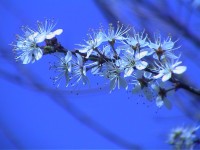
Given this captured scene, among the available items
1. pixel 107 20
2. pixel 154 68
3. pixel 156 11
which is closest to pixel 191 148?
pixel 154 68

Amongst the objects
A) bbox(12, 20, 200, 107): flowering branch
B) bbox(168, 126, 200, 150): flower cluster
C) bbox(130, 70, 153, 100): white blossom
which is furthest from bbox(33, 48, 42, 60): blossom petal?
bbox(168, 126, 200, 150): flower cluster

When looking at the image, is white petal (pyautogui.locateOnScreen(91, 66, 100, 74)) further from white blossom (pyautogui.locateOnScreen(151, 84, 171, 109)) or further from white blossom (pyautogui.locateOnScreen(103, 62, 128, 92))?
white blossom (pyautogui.locateOnScreen(151, 84, 171, 109))

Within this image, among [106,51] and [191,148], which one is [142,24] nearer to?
[191,148]

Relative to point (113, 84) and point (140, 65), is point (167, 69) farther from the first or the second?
point (113, 84)

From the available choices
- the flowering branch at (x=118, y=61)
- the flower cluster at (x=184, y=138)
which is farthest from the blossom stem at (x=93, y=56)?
the flower cluster at (x=184, y=138)

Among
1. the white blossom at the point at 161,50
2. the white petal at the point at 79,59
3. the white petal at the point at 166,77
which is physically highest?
the white blossom at the point at 161,50

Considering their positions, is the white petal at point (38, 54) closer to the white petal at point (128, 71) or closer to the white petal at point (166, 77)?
the white petal at point (128, 71)
